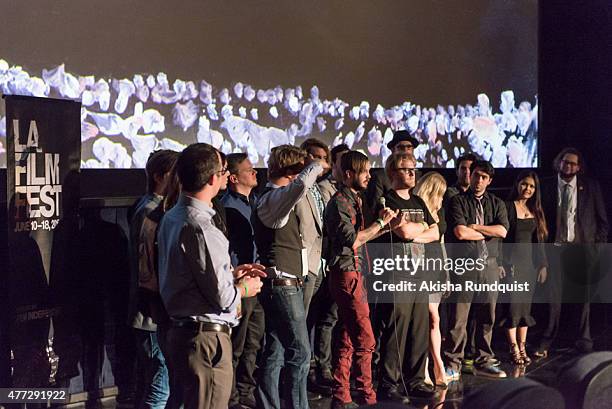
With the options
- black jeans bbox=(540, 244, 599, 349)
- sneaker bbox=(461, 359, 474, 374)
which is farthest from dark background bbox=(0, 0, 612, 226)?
sneaker bbox=(461, 359, 474, 374)

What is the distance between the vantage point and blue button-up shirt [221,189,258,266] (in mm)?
5468

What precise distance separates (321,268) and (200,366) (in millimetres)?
2346

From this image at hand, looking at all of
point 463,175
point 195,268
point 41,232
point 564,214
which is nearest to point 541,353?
point 564,214

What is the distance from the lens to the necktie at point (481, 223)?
20.6ft

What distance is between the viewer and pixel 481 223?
6.36 metres

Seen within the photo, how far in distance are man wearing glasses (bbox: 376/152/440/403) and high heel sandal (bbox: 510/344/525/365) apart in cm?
123

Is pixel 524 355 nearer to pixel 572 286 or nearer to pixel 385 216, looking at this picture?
pixel 572 286

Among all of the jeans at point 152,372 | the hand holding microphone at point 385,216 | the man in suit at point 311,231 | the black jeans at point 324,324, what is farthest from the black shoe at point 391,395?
the jeans at point 152,372

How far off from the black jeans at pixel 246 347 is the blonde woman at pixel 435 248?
1.11m

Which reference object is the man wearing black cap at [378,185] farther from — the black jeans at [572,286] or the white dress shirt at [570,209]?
the black jeans at [572,286]

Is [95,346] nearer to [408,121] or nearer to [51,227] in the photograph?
[51,227]

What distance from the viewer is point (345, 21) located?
7.69 metres

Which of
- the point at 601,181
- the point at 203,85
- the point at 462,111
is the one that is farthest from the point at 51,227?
the point at 601,181

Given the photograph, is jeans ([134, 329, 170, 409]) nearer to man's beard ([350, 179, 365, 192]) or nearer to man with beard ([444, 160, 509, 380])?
man's beard ([350, 179, 365, 192])
